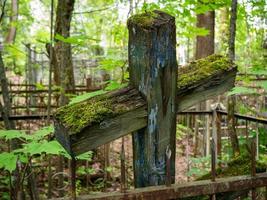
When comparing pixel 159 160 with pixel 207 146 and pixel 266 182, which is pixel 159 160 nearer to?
pixel 266 182

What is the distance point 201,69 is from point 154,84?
33cm

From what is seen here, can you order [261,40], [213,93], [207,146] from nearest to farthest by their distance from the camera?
[213,93]
[207,146]
[261,40]

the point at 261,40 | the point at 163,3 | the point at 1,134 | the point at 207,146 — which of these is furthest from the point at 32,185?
the point at 261,40

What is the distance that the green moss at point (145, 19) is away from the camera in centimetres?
156

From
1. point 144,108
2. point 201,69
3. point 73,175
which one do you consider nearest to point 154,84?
point 144,108

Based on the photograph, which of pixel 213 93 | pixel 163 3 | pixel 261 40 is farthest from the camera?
pixel 261 40

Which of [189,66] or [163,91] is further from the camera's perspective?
[189,66]

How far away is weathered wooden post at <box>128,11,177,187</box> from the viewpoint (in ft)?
5.12

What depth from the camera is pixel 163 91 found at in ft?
5.28

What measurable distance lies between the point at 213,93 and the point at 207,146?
4.97m

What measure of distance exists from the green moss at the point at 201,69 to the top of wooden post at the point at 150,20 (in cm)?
30

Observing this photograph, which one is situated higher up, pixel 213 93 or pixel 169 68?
pixel 169 68

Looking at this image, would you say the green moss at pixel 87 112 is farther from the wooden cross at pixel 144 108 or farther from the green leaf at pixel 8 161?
the green leaf at pixel 8 161

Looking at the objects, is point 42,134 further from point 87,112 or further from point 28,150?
point 87,112
